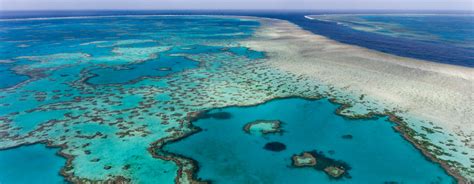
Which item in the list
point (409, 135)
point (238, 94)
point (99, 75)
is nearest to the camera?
point (409, 135)

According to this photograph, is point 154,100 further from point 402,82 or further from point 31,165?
point 402,82

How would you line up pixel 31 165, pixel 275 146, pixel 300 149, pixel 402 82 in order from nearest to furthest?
1. pixel 31 165
2. pixel 300 149
3. pixel 275 146
4. pixel 402 82

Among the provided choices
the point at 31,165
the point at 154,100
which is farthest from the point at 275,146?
the point at 31,165

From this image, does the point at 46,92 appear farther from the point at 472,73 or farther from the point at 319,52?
the point at 472,73

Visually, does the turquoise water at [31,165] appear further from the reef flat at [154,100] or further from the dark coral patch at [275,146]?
the dark coral patch at [275,146]

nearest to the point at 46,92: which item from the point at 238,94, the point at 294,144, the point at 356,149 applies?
the point at 238,94

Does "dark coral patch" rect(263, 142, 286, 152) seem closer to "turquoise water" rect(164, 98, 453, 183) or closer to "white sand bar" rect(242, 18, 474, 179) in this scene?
"turquoise water" rect(164, 98, 453, 183)
